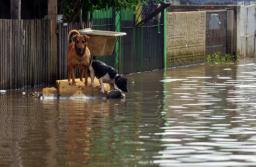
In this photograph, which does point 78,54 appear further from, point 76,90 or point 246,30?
point 246,30

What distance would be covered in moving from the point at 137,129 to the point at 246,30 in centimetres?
2807

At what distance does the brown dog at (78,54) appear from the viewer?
22.0 metres

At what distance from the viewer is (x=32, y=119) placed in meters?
17.5

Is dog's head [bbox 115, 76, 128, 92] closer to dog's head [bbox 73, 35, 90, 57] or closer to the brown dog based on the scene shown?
the brown dog

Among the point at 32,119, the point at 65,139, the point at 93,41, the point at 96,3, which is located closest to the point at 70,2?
the point at 96,3

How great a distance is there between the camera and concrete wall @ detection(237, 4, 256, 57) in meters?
41.9

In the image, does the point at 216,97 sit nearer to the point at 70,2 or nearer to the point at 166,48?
the point at 70,2

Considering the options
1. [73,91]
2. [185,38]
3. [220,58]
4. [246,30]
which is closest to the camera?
[73,91]

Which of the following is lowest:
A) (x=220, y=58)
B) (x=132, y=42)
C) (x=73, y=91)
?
(x=73, y=91)

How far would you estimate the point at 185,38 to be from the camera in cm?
3669

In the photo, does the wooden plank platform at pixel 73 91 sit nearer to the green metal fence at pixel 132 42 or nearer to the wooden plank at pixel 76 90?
the wooden plank at pixel 76 90

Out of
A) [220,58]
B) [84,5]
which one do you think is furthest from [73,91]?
[220,58]

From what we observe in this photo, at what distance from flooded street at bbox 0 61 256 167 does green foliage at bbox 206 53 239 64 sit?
1351 cm

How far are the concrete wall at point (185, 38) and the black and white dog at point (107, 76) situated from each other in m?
13.2
